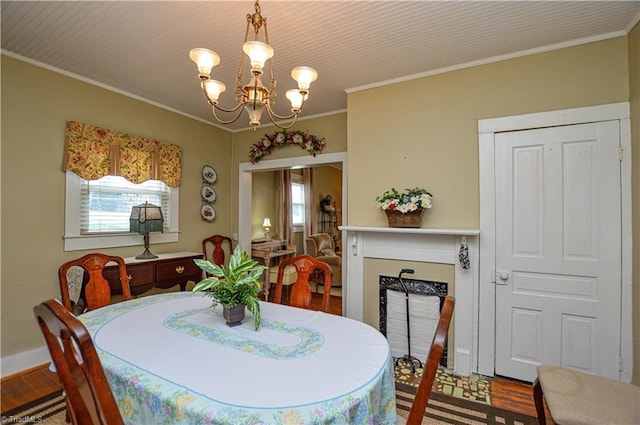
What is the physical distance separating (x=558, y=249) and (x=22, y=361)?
14.7 feet

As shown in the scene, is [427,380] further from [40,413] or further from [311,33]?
[40,413]

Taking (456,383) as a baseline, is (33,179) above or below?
above

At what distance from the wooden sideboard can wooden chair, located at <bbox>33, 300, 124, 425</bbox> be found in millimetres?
2060

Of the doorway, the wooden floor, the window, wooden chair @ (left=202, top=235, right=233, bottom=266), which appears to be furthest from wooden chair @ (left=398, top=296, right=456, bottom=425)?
the window

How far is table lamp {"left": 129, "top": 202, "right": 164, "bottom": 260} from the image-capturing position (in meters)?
3.09

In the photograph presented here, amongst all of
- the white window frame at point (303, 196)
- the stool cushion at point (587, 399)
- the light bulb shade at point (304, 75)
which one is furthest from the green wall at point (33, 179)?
the stool cushion at point (587, 399)

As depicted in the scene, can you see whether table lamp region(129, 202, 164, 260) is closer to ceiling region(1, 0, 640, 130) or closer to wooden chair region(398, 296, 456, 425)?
ceiling region(1, 0, 640, 130)

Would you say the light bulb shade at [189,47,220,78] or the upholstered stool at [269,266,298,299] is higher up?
the light bulb shade at [189,47,220,78]

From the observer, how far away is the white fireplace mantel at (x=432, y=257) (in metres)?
2.51

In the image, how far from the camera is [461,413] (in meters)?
2.02

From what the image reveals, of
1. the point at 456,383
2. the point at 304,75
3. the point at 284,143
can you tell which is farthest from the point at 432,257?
the point at 284,143

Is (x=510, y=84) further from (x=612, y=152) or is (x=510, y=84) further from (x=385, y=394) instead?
(x=385, y=394)

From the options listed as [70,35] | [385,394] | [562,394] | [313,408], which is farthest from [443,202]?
[70,35]

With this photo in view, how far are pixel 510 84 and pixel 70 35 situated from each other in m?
3.46
